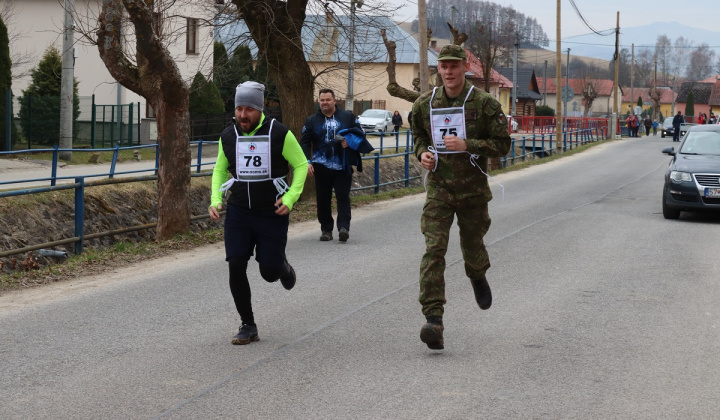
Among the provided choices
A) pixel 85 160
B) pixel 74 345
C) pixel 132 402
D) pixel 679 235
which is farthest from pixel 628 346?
pixel 85 160

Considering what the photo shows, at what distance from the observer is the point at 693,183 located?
15523 mm

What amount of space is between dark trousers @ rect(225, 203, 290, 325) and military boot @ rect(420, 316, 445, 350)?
1.14m

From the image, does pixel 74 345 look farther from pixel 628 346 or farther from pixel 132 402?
pixel 628 346

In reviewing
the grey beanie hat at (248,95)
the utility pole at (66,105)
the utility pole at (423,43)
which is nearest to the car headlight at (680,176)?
the utility pole at (423,43)

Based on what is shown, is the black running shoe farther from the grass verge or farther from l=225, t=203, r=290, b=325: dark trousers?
the grass verge

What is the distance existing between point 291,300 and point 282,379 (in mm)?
2681

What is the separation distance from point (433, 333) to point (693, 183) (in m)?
10.6

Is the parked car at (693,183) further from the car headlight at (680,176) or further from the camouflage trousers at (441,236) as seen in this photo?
the camouflage trousers at (441,236)

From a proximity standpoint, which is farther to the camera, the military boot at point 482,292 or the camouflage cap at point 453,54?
the military boot at point 482,292

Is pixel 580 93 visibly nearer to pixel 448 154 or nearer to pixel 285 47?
pixel 285 47

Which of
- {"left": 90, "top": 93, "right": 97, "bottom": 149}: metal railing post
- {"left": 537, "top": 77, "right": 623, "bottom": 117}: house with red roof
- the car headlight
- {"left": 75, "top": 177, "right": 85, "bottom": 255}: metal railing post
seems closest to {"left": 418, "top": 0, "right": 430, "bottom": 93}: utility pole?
the car headlight

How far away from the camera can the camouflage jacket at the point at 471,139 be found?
6.35 m

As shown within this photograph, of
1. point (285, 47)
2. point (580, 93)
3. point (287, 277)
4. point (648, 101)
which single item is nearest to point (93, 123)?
point (285, 47)

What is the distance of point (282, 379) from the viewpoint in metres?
5.81
